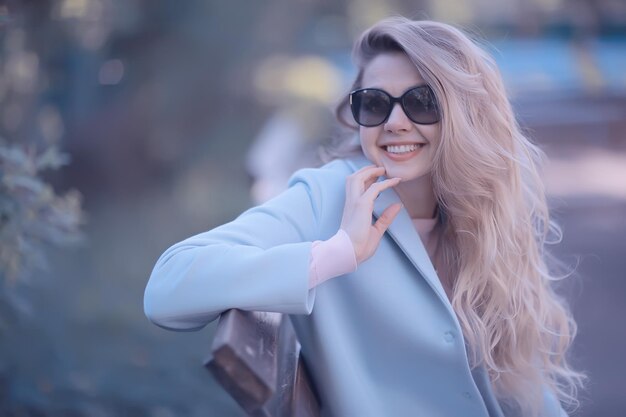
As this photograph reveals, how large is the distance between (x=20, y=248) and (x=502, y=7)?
10.0 metres

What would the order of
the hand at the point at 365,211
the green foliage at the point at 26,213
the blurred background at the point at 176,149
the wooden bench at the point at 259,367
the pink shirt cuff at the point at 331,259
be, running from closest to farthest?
the wooden bench at the point at 259,367 < the pink shirt cuff at the point at 331,259 < the hand at the point at 365,211 < the green foliage at the point at 26,213 < the blurred background at the point at 176,149

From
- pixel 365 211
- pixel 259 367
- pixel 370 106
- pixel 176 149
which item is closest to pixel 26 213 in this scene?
pixel 370 106

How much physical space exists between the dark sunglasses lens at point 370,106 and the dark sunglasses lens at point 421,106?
0.05 metres

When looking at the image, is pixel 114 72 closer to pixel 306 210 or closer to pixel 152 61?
pixel 152 61

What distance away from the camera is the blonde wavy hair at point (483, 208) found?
6.86 ft

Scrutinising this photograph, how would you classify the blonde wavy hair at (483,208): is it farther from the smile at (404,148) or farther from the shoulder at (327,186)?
the shoulder at (327,186)

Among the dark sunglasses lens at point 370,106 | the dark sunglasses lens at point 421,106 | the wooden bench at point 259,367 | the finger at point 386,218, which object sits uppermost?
the dark sunglasses lens at point 370,106

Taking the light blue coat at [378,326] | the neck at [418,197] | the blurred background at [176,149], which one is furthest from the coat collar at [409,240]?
the blurred background at [176,149]

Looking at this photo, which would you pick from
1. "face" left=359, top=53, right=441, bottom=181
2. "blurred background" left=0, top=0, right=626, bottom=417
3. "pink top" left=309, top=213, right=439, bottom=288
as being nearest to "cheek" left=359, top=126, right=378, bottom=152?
"face" left=359, top=53, right=441, bottom=181

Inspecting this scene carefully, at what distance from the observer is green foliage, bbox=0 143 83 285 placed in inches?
117

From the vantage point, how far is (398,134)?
2.12 meters

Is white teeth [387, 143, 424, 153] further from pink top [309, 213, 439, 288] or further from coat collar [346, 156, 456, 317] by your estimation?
pink top [309, 213, 439, 288]

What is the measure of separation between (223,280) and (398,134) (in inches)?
26.1

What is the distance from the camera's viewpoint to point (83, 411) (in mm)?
3494
